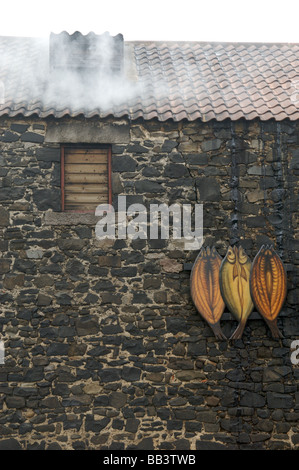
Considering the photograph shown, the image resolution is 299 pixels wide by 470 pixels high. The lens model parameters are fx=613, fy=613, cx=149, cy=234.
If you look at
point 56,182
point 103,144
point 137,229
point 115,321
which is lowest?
point 115,321

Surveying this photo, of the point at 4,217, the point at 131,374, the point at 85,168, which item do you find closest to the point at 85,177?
the point at 85,168

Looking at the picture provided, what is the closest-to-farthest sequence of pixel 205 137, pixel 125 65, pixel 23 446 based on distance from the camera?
1. pixel 23 446
2. pixel 205 137
3. pixel 125 65

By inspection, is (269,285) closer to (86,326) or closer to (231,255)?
(231,255)

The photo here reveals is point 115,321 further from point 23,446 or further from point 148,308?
point 23,446

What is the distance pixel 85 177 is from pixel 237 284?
2568 mm

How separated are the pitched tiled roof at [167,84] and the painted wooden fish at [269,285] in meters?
1.93

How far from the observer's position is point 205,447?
26.5 feet

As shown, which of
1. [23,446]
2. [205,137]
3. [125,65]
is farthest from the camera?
[125,65]

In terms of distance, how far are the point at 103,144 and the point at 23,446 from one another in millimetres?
4174

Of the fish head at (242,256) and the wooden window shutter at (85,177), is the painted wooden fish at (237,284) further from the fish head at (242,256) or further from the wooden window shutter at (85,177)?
the wooden window shutter at (85,177)

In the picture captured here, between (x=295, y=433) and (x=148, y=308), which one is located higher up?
(x=148, y=308)

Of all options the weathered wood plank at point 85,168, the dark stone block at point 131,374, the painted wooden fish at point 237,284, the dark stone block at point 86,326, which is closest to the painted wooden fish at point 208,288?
the painted wooden fish at point 237,284

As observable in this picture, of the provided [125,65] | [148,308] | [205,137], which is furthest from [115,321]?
[125,65]

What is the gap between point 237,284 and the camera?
27.4 ft
